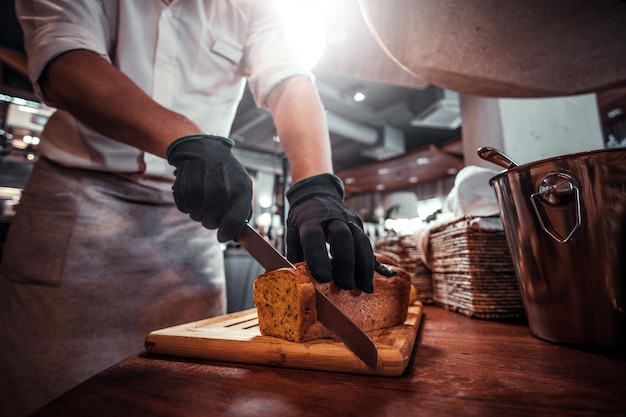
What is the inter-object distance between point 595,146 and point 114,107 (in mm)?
2441

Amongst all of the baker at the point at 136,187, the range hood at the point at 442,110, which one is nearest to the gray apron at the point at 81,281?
the baker at the point at 136,187

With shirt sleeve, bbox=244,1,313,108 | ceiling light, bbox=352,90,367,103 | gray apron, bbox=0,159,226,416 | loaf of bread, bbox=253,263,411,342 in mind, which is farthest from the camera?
ceiling light, bbox=352,90,367,103

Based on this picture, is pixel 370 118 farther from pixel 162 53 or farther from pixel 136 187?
pixel 136 187

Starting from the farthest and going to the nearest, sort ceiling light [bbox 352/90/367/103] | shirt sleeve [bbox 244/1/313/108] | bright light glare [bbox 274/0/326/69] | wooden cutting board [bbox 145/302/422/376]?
ceiling light [bbox 352/90/367/103] < bright light glare [bbox 274/0/326/69] < shirt sleeve [bbox 244/1/313/108] < wooden cutting board [bbox 145/302/422/376]

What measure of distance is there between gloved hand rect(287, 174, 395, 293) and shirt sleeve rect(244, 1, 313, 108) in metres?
0.62

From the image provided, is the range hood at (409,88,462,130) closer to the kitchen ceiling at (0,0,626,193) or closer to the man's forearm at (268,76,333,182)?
the kitchen ceiling at (0,0,626,193)

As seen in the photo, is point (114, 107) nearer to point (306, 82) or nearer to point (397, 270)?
point (306, 82)

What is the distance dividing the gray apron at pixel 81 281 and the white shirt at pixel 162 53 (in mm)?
93

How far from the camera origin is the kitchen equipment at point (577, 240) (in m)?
0.54

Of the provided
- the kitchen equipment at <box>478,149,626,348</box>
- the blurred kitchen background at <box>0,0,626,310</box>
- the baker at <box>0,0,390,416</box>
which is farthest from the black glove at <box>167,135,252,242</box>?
the kitchen equipment at <box>478,149,626,348</box>

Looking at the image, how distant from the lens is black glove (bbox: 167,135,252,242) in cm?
69

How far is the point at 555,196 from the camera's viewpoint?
1.89 feet

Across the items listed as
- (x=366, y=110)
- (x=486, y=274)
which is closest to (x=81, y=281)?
(x=486, y=274)

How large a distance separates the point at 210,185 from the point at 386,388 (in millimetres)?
512
